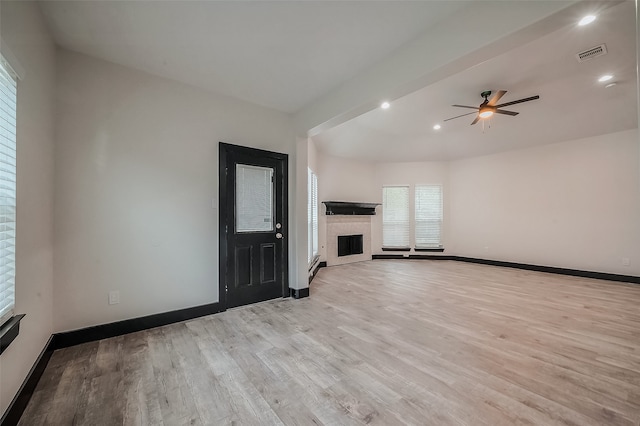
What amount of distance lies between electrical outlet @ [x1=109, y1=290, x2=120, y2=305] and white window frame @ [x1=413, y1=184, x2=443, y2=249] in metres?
6.91

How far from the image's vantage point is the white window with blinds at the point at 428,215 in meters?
7.33

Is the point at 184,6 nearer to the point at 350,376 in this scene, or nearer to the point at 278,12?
the point at 278,12

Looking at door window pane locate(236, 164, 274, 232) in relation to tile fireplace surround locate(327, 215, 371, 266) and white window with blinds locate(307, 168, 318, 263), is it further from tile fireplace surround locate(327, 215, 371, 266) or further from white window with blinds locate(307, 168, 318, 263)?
tile fireplace surround locate(327, 215, 371, 266)

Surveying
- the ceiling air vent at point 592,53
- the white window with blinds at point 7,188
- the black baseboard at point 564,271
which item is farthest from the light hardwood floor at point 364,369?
the ceiling air vent at point 592,53

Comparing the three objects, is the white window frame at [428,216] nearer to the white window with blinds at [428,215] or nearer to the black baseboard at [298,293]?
the white window with blinds at [428,215]

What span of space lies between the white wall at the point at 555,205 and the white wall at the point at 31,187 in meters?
7.75

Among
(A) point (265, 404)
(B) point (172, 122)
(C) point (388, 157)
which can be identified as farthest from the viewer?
(C) point (388, 157)

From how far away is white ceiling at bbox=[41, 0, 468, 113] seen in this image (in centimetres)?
196

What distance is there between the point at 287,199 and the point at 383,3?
266 cm

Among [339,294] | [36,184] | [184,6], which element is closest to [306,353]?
[339,294]

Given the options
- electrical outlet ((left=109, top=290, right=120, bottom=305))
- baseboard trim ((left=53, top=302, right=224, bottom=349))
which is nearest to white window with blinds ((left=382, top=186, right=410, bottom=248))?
baseboard trim ((left=53, top=302, right=224, bottom=349))

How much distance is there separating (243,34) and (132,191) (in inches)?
78.9

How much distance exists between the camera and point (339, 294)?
4043 mm

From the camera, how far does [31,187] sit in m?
1.86
